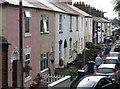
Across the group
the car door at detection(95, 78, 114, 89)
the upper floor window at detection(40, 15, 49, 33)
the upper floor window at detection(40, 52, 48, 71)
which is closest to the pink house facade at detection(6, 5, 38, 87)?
the upper floor window at detection(40, 52, 48, 71)

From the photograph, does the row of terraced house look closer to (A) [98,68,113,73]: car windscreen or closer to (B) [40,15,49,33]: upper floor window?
(B) [40,15,49,33]: upper floor window

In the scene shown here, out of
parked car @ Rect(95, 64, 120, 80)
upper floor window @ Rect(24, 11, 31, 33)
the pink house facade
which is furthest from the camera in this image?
parked car @ Rect(95, 64, 120, 80)

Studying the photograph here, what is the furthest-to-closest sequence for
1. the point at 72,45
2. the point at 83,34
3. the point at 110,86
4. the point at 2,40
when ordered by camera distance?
the point at 83,34, the point at 72,45, the point at 2,40, the point at 110,86

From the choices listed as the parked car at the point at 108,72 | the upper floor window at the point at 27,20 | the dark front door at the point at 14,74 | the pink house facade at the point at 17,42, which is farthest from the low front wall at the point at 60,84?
the parked car at the point at 108,72

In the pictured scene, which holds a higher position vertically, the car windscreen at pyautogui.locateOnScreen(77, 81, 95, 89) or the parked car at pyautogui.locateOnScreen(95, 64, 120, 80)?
the car windscreen at pyautogui.locateOnScreen(77, 81, 95, 89)

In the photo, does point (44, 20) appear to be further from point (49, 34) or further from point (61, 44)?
point (61, 44)

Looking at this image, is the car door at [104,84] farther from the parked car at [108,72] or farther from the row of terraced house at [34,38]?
the parked car at [108,72]

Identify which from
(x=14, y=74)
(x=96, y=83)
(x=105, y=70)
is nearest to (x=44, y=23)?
(x=14, y=74)

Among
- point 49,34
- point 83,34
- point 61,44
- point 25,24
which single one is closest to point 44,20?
point 49,34

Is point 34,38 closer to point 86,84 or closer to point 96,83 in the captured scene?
point 86,84

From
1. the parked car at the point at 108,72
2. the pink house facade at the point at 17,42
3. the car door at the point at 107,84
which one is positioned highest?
the pink house facade at the point at 17,42

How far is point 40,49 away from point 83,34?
826 inches

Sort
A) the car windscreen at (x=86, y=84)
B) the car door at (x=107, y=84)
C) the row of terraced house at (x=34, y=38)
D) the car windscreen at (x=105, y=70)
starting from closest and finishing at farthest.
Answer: the car windscreen at (x=86, y=84)
the car door at (x=107, y=84)
the row of terraced house at (x=34, y=38)
the car windscreen at (x=105, y=70)

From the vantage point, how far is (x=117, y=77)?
1952 cm
